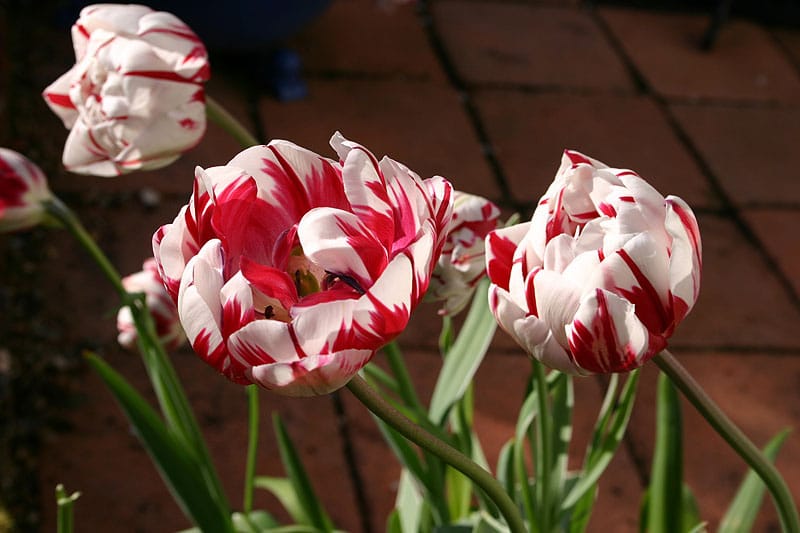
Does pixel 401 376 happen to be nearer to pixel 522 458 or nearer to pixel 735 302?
pixel 522 458

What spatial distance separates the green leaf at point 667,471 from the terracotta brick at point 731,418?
2.35 ft

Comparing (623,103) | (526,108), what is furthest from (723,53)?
(526,108)

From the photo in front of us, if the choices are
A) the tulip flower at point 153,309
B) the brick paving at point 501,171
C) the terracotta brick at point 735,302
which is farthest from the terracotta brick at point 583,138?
the tulip flower at point 153,309

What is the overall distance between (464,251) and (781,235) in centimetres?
166

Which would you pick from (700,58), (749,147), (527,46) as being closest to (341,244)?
(749,147)

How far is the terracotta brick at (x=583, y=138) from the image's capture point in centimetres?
225

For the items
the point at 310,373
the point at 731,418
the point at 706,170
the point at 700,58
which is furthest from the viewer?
the point at 700,58

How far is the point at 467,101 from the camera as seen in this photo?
2426mm

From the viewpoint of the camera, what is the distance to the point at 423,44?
261 centimetres

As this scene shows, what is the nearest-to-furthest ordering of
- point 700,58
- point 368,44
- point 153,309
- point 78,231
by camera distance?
point 78,231 → point 153,309 → point 368,44 → point 700,58

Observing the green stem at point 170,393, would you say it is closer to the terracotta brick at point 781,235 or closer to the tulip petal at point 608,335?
the tulip petal at point 608,335

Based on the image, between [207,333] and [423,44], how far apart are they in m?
2.21

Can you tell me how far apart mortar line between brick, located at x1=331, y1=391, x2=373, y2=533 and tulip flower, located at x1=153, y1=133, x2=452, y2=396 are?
1005 millimetres

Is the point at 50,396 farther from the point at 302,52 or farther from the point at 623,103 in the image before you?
the point at 623,103
